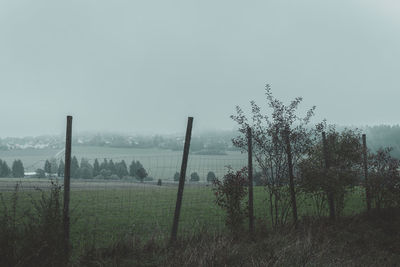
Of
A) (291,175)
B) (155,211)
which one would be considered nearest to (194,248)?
(291,175)

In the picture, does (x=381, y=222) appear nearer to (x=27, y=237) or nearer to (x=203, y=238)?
(x=203, y=238)

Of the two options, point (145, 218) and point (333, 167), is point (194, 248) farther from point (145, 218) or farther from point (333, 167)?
point (145, 218)

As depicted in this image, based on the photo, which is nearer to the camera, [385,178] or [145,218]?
[385,178]

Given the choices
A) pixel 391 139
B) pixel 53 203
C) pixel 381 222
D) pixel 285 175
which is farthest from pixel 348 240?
pixel 391 139

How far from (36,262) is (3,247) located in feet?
1.47

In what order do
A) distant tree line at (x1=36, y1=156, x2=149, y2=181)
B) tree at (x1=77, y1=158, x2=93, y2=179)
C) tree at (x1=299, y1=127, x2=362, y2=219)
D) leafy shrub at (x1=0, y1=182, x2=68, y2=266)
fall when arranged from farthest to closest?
tree at (x1=77, y1=158, x2=93, y2=179) → tree at (x1=299, y1=127, x2=362, y2=219) → distant tree line at (x1=36, y1=156, x2=149, y2=181) → leafy shrub at (x1=0, y1=182, x2=68, y2=266)

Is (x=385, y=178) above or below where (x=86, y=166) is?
below

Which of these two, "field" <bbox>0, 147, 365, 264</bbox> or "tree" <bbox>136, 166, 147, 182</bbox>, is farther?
"tree" <bbox>136, 166, 147, 182</bbox>

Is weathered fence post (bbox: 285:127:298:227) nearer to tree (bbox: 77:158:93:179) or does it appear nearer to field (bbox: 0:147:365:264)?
field (bbox: 0:147:365:264)

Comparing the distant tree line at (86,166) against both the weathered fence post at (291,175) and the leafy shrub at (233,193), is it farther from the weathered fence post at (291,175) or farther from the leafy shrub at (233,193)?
the weathered fence post at (291,175)

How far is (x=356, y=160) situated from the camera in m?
9.12

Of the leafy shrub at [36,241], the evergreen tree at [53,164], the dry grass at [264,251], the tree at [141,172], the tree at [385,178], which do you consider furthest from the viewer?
the tree at [141,172]

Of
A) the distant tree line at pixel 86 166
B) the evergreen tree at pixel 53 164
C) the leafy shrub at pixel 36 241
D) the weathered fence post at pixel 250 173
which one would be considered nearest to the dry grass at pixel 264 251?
the weathered fence post at pixel 250 173

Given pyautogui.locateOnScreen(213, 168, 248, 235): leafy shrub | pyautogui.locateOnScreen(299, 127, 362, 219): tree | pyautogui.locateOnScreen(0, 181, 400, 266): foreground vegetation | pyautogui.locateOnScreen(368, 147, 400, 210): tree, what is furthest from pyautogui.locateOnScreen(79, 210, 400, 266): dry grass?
pyautogui.locateOnScreen(368, 147, 400, 210): tree
